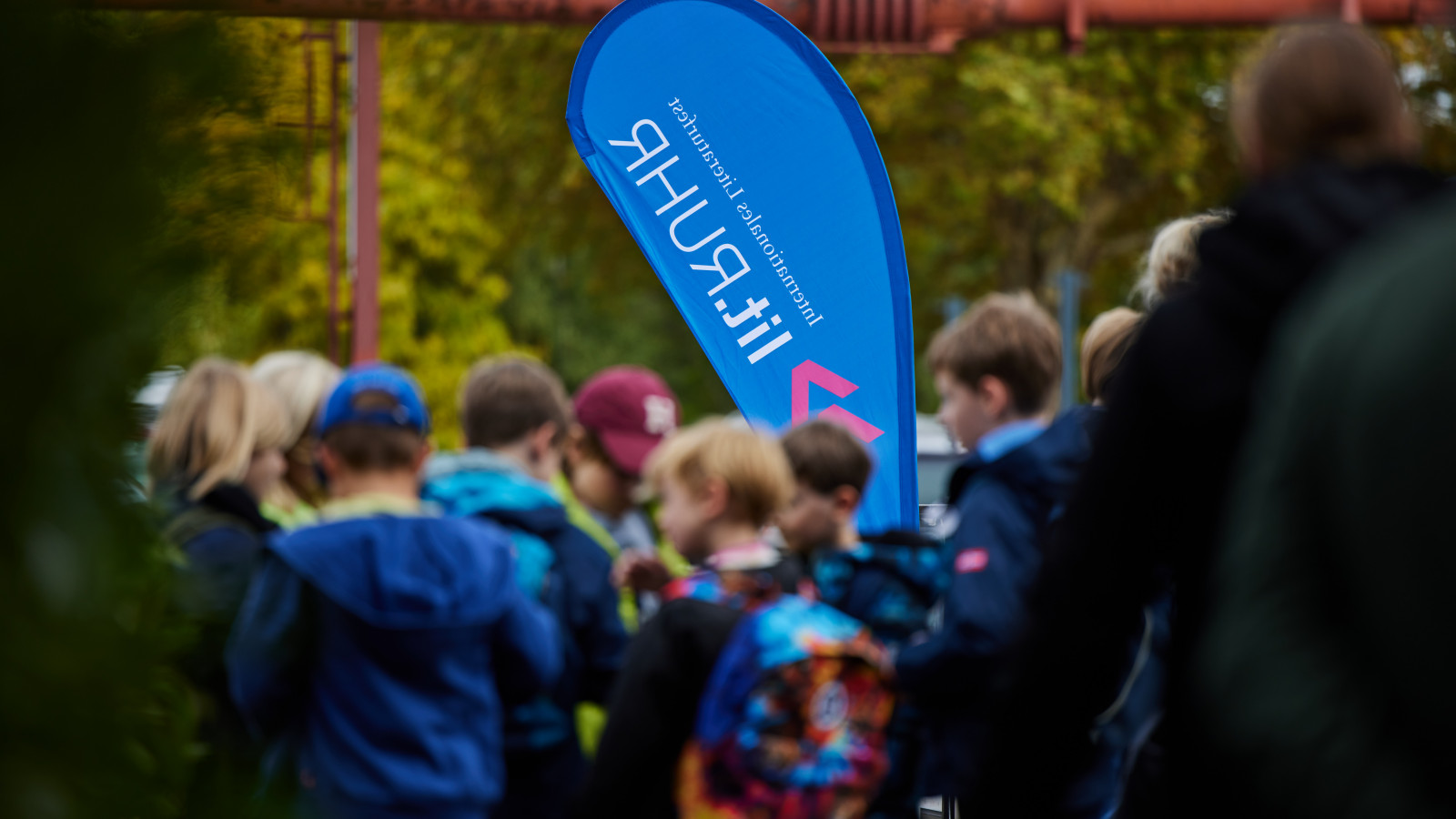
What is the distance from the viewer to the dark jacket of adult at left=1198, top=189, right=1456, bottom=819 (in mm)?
801

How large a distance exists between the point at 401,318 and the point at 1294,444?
18.1 m

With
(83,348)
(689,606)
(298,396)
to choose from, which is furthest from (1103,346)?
(83,348)

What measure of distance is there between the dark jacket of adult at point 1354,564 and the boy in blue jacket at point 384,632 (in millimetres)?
2502

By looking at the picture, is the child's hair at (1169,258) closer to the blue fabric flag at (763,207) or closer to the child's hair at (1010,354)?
the child's hair at (1010,354)

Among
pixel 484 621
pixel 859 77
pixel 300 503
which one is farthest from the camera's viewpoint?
pixel 859 77

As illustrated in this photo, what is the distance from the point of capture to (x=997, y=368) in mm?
3582

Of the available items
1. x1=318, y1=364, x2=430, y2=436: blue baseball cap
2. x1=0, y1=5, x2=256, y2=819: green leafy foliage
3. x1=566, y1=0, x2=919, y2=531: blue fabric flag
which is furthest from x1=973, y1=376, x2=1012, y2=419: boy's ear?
x1=0, y1=5, x2=256, y2=819: green leafy foliage

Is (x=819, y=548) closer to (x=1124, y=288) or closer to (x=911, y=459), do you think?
(x=911, y=459)

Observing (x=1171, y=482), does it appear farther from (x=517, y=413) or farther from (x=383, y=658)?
(x=517, y=413)

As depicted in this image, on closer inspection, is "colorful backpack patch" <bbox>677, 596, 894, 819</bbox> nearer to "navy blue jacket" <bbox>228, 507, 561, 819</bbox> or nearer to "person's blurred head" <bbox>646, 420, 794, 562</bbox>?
"person's blurred head" <bbox>646, 420, 794, 562</bbox>

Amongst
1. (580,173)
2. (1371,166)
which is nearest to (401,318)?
(580,173)

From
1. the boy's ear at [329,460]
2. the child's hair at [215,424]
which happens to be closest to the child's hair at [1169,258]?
the boy's ear at [329,460]

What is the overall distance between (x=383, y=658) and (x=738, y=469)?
35.3 inches

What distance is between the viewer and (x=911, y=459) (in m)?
3.61
